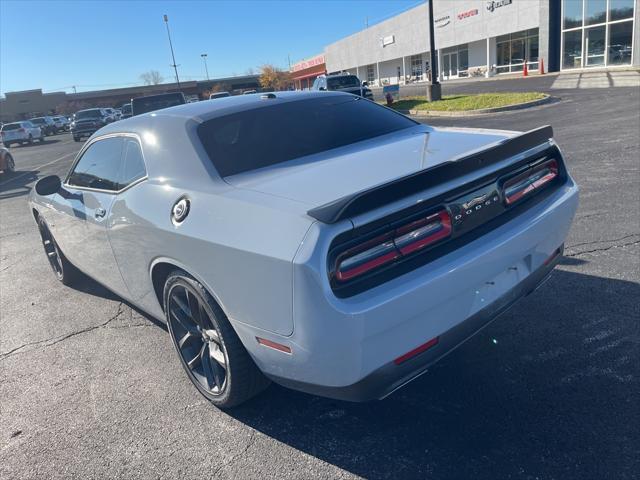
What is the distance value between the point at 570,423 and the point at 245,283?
1724 millimetres

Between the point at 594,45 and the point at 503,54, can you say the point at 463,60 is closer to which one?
the point at 503,54

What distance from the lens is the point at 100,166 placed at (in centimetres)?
390

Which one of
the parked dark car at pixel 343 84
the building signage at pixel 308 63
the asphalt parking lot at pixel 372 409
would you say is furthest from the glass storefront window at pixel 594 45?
the building signage at pixel 308 63

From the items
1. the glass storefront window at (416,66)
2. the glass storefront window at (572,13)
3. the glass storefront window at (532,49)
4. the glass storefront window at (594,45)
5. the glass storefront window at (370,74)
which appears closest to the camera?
the glass storefront window at (594,45)

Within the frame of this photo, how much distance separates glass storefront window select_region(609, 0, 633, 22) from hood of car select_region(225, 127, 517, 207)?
31486 millimetres

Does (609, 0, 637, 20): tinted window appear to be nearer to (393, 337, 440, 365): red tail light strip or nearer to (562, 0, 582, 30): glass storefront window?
(562, 0, 582, 30): glass storefront window

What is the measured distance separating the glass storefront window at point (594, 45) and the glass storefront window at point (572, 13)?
1131mm

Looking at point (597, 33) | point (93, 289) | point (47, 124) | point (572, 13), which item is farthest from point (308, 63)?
point (93, 289)

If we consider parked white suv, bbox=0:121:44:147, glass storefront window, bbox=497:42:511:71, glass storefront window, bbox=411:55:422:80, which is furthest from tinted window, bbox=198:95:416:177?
glass storefront window, bbox=411:55:422:80

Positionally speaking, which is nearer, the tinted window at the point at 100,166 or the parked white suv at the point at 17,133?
the tinted window at the point at 100,166

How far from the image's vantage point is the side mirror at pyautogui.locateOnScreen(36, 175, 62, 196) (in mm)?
4375

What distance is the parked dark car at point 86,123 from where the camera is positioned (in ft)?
102

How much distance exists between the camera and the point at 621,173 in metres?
7.02

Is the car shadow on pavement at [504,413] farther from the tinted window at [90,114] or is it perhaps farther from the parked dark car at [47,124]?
the parked dark car at [47,124]
